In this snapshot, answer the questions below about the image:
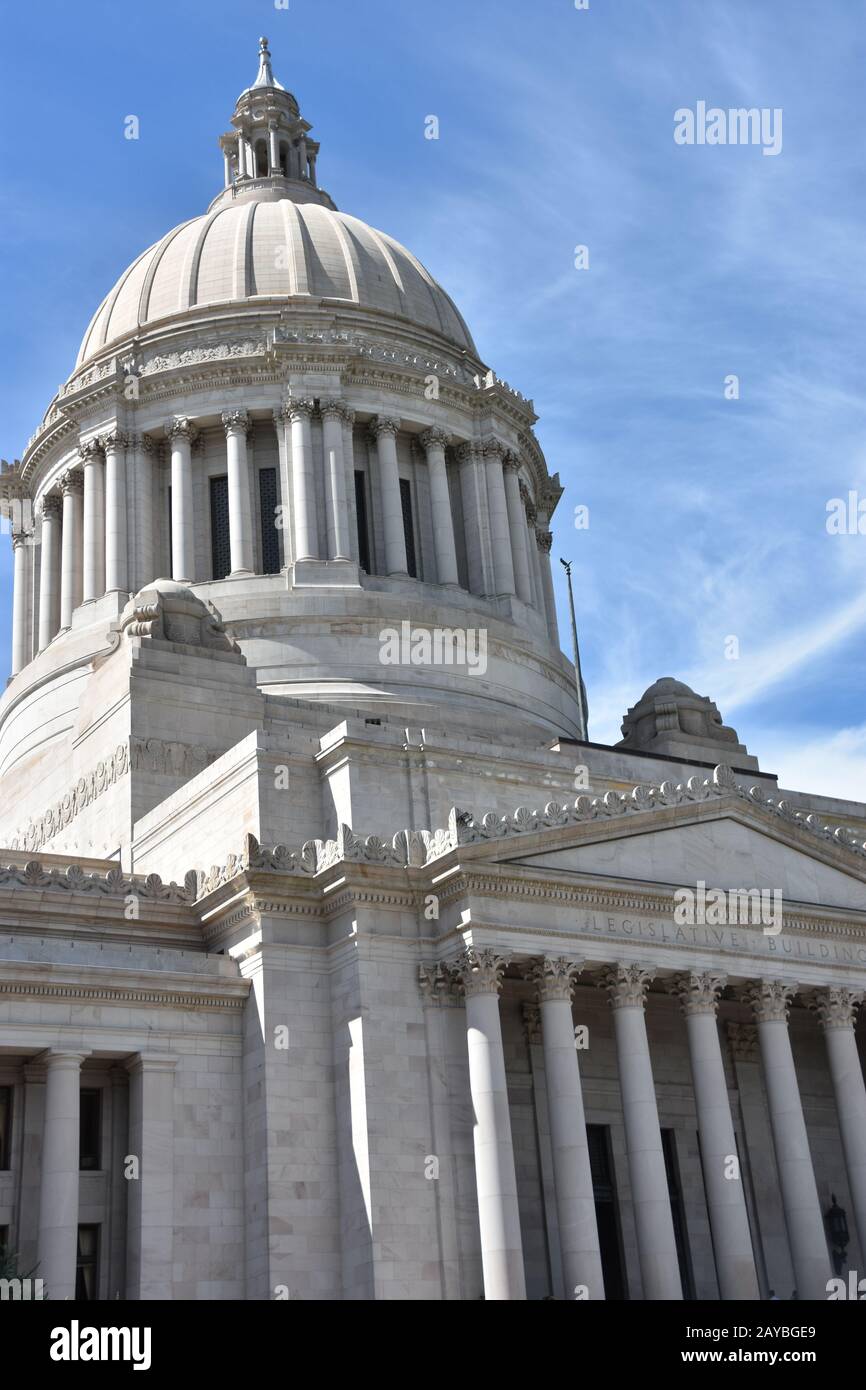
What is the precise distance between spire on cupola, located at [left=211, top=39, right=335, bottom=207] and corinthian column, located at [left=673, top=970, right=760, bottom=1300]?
47054 millimetres

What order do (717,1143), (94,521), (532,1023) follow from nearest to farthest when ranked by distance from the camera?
(717,1143) < (532,1023) < (94,521)

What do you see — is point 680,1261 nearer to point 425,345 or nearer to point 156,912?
point 156,912

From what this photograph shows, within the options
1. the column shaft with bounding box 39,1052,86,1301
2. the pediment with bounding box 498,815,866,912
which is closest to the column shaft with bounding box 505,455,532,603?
the pediment with bounding box 498,815,866,912

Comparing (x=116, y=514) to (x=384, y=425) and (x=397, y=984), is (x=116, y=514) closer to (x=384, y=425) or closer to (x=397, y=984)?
(x=384, y=425)

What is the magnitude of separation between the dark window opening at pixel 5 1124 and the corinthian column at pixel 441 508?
31673mm

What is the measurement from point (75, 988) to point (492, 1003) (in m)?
8.68

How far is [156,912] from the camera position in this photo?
1518 inches

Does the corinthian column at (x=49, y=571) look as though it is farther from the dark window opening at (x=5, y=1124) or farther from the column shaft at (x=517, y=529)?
the dark window opening at (x=5, y=1124)

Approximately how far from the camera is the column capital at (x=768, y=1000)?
39.0 m

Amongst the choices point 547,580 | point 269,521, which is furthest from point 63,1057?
point 547,580

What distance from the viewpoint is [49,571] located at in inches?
2554

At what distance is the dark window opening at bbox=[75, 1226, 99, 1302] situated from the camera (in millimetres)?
33250

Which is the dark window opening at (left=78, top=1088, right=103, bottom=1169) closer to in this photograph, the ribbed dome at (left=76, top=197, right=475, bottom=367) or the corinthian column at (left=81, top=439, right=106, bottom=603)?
the corinthian column at (left=81, top=439, right=106, bottom=603)

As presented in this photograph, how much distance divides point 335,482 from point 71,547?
11035mm
